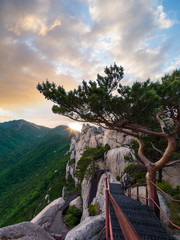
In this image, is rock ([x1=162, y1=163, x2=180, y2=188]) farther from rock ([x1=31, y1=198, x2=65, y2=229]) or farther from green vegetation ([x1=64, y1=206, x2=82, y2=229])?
rock ([x1=31, y1=198, x2=65, y2=229])

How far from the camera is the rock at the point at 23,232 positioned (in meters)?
5.93

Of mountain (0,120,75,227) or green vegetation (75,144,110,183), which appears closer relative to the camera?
green vegetation (75,144,110,183)

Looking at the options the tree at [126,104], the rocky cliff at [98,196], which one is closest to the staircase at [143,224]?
the tree at [126,104]

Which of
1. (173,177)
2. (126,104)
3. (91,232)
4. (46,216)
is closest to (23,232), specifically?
(91,232)

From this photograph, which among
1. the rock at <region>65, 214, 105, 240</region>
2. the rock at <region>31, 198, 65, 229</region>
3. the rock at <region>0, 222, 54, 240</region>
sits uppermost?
the rock at <region>65, 214, 105, 240</region>

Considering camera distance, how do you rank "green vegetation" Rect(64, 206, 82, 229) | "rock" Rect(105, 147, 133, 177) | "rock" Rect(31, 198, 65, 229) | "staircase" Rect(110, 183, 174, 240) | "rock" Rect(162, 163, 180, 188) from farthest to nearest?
1. "rock" Rect(105, 147, 133, 177)
2. "green vegetation" Rect(64, 206, 82, 229)
3. "rock" Rect(31, 198, 65, 229)
4. "rock" Rect(162, 163, 180, 188)
5. "staircase" Rect(110, 183, 174, 240)

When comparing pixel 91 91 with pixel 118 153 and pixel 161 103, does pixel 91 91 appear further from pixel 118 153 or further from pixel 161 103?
pixel 118 153

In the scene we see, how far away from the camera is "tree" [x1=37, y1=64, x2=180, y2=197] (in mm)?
5367

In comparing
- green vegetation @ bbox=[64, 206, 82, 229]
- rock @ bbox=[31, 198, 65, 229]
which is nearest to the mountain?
rock @ bbox=[31, 198, 65, 229]

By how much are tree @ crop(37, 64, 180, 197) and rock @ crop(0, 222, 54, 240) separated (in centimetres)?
662

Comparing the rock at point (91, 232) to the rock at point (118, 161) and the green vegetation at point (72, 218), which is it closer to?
the rock at point (118, 161)

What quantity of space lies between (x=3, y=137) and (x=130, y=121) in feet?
674

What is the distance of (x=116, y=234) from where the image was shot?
287cm

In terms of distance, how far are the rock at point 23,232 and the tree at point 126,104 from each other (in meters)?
6.62
